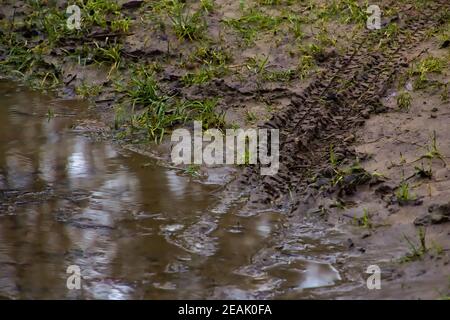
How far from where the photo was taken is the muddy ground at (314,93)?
4641 millimetres

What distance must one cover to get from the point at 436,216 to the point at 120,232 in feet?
6.11

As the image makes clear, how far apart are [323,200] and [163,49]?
8.60ft

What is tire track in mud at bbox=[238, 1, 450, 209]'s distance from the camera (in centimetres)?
547

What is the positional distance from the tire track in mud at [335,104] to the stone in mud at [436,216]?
86cm

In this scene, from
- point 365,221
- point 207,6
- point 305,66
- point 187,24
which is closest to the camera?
point 365,221

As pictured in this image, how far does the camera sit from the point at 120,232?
4.83 meters

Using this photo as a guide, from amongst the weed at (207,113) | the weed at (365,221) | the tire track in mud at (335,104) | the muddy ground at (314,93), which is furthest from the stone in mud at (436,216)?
the weed at (207,113)

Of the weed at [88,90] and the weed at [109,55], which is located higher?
the weed at [109,55]

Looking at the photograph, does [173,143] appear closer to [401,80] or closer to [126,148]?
[126,148]

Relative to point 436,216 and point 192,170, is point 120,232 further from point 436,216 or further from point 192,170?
point 436,216

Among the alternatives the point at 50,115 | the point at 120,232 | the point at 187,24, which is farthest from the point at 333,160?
the point at 50,115

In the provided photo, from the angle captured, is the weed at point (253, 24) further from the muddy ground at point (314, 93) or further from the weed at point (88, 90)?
the weed at point (88, 90)
